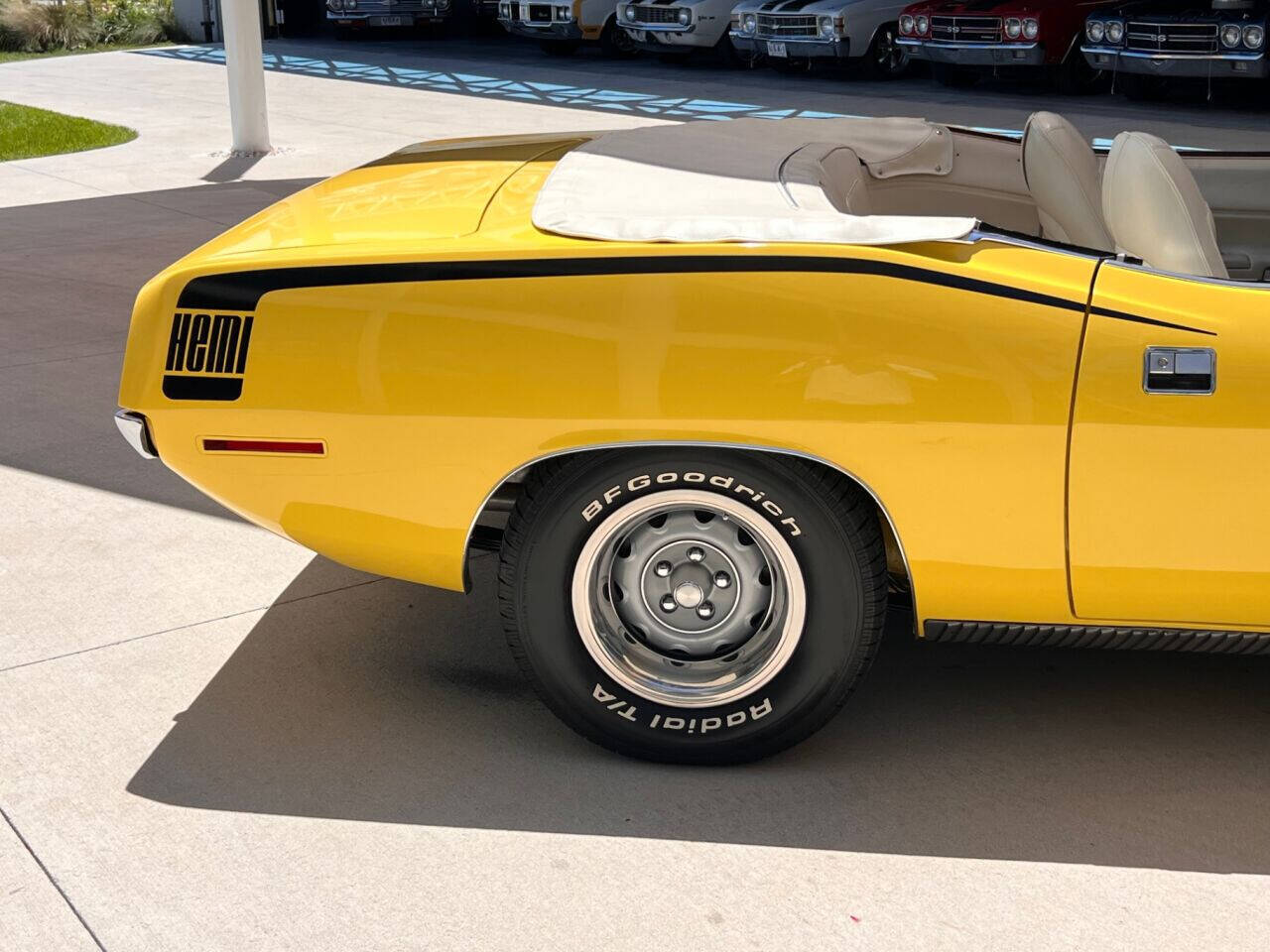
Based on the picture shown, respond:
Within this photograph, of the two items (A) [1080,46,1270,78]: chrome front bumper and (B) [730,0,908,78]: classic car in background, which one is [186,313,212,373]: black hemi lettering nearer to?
(A) [1080,46,1270,78]: chrome front bumper

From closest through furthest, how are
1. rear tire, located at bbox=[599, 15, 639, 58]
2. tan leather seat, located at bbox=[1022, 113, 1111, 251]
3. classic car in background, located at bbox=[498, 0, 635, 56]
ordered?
tan leather seat, located at bbox=[1022, 113, 1111, 251] → classic car in background, located at bbox=[498, 0, 635, 56] → rear tire, located at bbox=[599, 15, 639, 58]

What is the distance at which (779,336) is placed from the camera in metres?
3.01

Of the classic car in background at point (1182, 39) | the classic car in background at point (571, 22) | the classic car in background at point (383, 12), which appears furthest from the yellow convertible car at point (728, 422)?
the classic car in background at point (383, 12)

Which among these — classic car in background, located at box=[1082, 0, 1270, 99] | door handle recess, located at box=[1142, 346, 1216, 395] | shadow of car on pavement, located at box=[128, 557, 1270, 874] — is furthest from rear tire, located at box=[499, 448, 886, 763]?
classic car in background, located at box=[1082, 0, 1270, 99]

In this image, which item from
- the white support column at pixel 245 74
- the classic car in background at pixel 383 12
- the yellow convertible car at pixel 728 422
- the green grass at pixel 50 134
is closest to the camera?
the yellow convertible car at pixel 728 422

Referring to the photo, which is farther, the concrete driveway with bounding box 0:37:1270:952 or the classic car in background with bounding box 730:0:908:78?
the classic car in background with bounding box 730:0:908:78

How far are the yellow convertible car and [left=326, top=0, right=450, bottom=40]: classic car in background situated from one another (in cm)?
2254

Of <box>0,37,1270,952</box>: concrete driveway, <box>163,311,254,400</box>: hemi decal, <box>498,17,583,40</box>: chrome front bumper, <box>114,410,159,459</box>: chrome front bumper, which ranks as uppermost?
<box>163,311,254,400</box>: hemi decal

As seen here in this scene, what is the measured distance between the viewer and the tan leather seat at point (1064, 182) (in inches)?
155

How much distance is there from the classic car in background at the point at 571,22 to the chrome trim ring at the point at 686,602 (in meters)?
18.5

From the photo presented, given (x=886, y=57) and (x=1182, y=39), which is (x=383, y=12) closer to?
(x=886, y=57)

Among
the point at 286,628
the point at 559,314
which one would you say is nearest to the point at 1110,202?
the point at 559,314

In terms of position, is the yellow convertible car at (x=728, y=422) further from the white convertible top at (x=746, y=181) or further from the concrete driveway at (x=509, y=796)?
the concrete driveway at (x=509, y=796)

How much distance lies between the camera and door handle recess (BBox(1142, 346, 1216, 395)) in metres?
2.92
